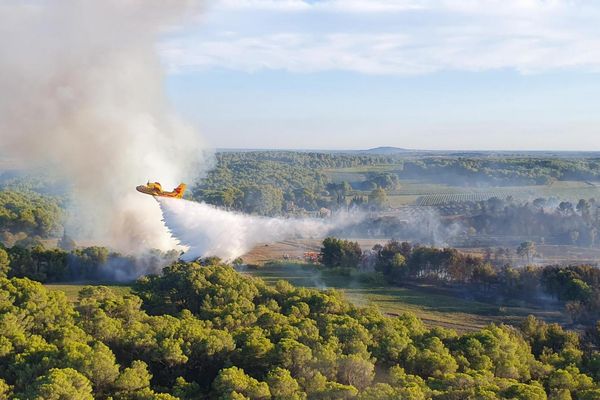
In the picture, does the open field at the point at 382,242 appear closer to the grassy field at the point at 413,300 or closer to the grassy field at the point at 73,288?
the grassy field at the point at 413,300

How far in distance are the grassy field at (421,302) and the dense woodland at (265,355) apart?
10.6 meters

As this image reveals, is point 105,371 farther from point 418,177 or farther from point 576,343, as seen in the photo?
point 418,177

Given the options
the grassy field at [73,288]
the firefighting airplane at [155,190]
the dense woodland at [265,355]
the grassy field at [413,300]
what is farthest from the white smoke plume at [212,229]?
the dense woodland at [265,355]

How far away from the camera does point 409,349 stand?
2483 centimetres

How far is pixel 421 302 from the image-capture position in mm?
46344

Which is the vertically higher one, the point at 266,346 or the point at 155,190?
the point at 155,190

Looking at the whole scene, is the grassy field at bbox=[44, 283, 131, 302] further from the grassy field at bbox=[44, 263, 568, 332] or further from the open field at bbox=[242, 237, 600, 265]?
the open field at bbox=[242, 237, 600, 265]

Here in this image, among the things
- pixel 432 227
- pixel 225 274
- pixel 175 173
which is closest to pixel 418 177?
pixel 432 227

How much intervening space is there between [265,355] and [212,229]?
31.6m

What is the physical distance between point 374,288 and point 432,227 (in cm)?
3548

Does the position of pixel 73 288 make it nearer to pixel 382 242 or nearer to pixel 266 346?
pixel 266 346

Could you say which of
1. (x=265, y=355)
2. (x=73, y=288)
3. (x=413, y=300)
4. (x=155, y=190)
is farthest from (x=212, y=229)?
(x=265, y=355)

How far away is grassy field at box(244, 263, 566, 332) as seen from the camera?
4159cm

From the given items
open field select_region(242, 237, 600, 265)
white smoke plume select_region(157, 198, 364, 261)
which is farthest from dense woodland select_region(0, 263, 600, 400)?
open field select_region(242, 237, 600, 265)
